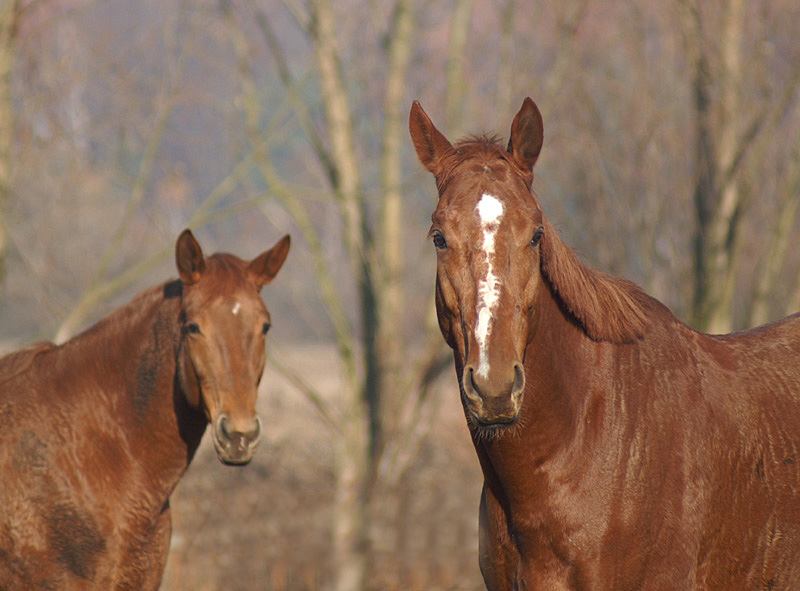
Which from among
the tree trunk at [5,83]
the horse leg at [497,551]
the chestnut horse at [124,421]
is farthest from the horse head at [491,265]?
the tree trunk at [5,83]

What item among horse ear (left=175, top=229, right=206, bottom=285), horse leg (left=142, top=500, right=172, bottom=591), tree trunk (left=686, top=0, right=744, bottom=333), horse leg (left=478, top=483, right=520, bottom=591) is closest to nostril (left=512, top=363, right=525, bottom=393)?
horse leg (left=478, top=483, right=520, bottom=591)

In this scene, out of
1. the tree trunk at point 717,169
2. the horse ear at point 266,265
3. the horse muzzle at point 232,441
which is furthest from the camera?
the tree trunk at point 717,169

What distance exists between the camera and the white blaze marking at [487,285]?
2.98 m

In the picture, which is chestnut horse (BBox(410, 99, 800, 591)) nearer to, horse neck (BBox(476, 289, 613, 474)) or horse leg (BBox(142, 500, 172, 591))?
horse neck (BBox(476, 289, 613, 474))

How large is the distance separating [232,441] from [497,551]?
4.95 ft

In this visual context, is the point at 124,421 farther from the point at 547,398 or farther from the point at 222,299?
the point at 547,398

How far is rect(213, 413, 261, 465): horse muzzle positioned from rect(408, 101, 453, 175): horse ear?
5.41 ft

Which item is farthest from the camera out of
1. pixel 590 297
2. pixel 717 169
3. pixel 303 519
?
pixel 303 519

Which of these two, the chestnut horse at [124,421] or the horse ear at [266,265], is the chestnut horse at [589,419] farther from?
the horse ear at [266,265]

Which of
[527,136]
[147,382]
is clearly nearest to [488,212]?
[527,136]

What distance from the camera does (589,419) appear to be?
353 centimetres

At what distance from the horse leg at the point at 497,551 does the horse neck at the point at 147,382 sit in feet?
6.01

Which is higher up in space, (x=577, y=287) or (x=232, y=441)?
(x=577, y=287)

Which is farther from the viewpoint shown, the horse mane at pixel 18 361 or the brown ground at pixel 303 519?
the brown ground at pixel 303 519
